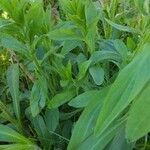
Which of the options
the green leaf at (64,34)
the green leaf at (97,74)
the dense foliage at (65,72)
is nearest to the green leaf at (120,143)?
the dense foliage at (65,72)

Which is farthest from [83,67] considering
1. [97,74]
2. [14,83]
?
[14,83]

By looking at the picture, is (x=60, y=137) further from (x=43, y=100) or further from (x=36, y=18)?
(x=36, y=18)

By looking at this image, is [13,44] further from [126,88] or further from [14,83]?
[126,88]

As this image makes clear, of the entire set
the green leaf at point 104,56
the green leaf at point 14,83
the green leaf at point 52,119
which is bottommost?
the green leaf at point 52,119

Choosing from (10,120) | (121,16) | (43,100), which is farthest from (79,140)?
(121,16)

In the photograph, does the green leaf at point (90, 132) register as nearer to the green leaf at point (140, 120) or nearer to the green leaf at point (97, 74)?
the green leaf at point (97, 74)
